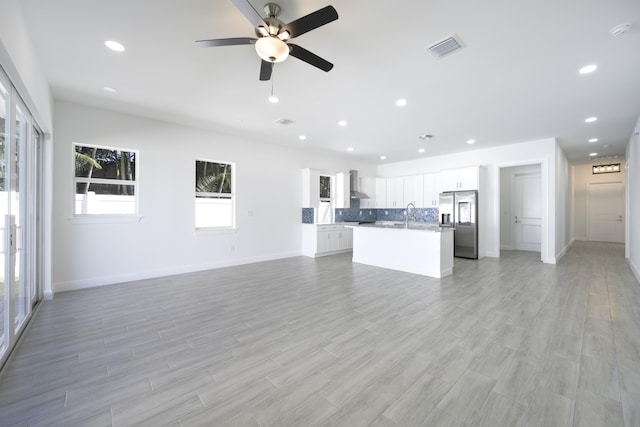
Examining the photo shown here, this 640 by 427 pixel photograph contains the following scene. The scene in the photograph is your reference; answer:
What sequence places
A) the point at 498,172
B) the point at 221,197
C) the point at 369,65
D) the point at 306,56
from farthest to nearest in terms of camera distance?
the point at 498,172
the point at 221,197
the point at 369,65
the point at 306,56

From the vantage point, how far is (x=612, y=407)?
64.2 inches

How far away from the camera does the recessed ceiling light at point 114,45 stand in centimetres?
259

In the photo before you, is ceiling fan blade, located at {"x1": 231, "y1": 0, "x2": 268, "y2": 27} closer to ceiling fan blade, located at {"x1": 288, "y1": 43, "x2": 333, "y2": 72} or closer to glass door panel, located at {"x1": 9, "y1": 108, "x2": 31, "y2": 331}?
ceiling fan blade, located at {"x1": 288, "y1": 43, "x2": 333, "y2": 72}

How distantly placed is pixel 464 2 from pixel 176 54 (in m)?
2.76

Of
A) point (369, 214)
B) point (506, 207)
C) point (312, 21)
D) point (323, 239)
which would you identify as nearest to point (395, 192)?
point (369, 214)

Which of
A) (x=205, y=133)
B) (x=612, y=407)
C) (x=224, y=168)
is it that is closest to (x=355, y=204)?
(x=224, y=168)

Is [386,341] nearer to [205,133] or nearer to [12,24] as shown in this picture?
[12,24]

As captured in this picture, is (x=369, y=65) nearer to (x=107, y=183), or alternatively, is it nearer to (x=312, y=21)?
(x=312, y=21)

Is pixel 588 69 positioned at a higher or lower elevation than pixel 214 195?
higher

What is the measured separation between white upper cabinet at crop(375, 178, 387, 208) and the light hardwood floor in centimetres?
510

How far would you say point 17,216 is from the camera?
8.41 ft

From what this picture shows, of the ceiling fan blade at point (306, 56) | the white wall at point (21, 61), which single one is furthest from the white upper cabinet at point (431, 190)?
the white wall at point (21, 61)

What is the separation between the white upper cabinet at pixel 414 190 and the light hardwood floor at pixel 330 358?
4222mm

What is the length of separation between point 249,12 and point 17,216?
9.65ft
